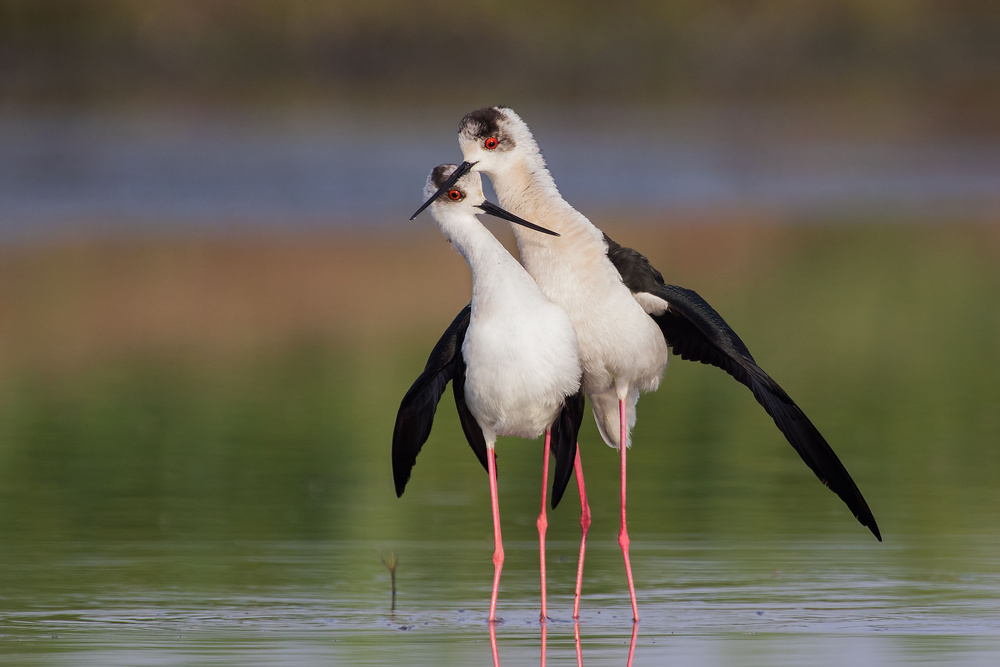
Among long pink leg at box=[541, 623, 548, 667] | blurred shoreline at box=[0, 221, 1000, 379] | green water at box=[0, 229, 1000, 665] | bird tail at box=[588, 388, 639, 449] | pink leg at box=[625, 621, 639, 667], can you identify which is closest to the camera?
pink leg at box=[625, 621, 639, 667]

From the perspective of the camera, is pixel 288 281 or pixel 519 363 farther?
pixel 288 281

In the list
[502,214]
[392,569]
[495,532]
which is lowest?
[392,569]

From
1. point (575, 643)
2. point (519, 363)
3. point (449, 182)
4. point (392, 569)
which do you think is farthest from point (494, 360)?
point (575, 643)

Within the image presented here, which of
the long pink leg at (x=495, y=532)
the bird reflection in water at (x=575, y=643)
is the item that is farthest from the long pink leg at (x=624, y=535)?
the long pink leg at (x=495, y=532)

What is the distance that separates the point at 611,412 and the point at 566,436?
0.58 m

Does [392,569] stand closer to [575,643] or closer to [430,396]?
[430,396]

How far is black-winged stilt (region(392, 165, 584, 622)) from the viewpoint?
696 cm

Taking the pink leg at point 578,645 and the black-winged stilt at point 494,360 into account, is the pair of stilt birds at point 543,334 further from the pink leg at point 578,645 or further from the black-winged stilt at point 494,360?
the pink leg at point 578,645

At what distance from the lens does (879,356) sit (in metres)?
13.4

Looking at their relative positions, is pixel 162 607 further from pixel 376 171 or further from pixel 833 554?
pixel 376 171

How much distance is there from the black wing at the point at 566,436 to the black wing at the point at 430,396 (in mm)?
320

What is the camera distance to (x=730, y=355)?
7.32 meters

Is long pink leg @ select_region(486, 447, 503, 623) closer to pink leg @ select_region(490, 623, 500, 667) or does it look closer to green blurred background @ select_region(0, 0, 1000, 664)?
pink leg @ select_region(490, 623, 500, 667)

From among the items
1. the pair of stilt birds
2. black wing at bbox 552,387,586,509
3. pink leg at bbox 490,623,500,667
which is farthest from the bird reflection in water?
black wing at bbox 552,387,586,509
